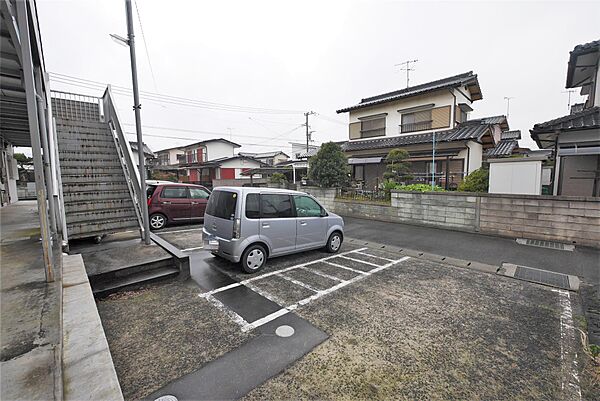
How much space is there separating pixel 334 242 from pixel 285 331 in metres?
3.21

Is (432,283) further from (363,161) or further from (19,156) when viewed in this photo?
(19,156)

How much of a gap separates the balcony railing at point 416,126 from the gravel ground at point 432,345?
1247 centimetres

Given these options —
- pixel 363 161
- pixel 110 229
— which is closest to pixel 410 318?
pixel 110 229

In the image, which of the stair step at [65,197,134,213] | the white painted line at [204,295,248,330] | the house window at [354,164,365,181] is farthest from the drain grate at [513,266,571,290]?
the house window at [354,164,365,181]

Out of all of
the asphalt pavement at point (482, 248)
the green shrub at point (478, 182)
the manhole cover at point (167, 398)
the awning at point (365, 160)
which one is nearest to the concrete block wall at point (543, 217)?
the asphalt pavement at point (482, 248)

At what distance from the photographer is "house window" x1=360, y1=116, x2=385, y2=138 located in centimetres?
1675

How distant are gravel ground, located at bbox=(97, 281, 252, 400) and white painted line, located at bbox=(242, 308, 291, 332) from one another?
105 mm

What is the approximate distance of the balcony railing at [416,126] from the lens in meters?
14.8

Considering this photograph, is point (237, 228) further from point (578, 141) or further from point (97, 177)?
point (578, 141)

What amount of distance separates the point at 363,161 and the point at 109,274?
532 inches

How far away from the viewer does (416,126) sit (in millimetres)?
15258

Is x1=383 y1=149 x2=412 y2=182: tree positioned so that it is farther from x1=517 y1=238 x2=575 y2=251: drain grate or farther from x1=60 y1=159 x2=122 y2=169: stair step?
x1=60 y1=159 x2=122 y2=169: stair step

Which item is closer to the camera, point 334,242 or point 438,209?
point 334,242

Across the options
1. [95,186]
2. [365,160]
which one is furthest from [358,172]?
[95,186]
